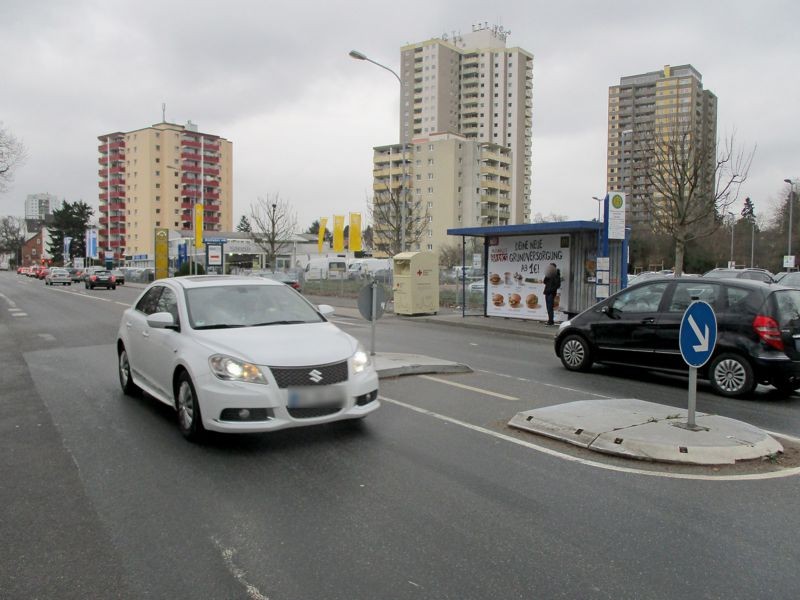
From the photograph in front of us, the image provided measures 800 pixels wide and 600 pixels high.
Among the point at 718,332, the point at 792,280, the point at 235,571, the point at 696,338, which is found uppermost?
the point at 792,280

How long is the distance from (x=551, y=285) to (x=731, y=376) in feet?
31.0

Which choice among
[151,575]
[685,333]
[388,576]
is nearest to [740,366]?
[685,333]

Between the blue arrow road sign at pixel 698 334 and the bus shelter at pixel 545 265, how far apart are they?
1010cm

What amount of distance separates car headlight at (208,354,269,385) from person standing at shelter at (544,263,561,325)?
13.6 meters

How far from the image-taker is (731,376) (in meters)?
8.72

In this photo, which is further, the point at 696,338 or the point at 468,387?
the point at 468,387

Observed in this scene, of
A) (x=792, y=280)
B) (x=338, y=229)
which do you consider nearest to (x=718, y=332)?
(x=792, y=280)

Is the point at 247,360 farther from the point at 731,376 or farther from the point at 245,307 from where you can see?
the point at 731,376

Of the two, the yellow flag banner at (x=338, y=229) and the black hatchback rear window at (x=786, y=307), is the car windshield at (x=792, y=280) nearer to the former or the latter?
the black hatchback rear window at (x=786, y=307)

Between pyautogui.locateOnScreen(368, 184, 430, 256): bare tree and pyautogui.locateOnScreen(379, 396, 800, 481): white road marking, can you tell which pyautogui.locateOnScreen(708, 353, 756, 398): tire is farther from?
pyautogui.locateOnScreen(368, 184, 430, 256): bare tree

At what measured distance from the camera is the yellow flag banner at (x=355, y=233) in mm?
44375

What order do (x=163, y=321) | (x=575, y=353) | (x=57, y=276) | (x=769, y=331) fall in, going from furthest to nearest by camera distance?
(x=57, y=276) < (x=575, y=353) < (x=769, y=331) < (x=163, y=321)

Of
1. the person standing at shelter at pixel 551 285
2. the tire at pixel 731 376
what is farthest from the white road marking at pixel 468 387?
the person standing at shelter at pixel 551 285

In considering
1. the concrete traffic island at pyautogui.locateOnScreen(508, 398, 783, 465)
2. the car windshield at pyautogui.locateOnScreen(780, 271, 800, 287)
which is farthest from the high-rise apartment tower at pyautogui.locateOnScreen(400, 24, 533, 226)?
the concrete traffic island at pyautogui.locateOnScreen(508, 398, 783, 465)
